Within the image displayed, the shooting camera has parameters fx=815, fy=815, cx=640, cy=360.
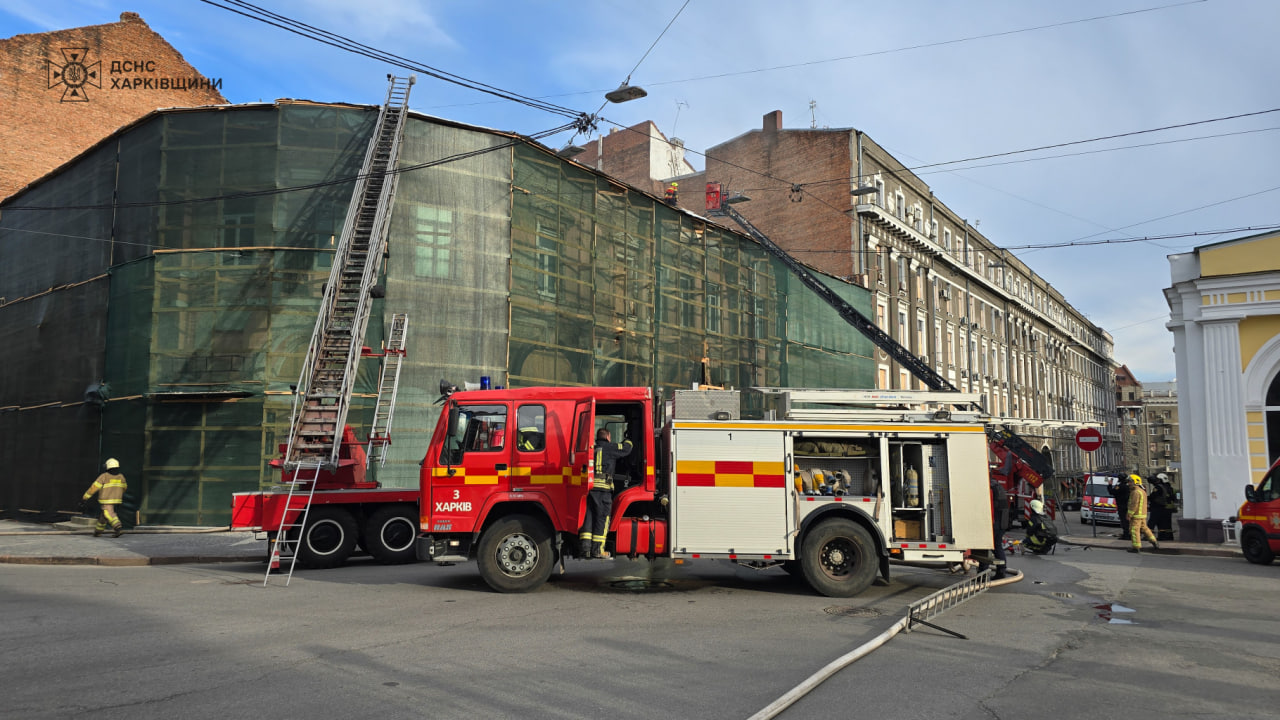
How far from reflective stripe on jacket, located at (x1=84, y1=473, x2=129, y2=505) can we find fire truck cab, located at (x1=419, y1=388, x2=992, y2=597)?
10936 mm

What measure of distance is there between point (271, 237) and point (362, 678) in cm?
1557

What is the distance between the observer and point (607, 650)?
6680mm

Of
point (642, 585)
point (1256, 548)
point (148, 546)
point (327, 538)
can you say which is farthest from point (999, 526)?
point (148, 546)

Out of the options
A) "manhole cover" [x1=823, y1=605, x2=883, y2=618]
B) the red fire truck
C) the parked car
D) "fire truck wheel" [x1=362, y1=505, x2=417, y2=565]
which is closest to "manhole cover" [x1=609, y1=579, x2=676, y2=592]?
the red fire truck

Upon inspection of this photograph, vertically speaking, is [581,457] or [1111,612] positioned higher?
[581,457]

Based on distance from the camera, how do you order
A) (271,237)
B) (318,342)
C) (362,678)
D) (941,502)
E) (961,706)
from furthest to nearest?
(271,237), (318,342), (941,502), (362,678), (961,706)

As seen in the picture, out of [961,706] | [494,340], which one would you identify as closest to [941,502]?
[961,706]

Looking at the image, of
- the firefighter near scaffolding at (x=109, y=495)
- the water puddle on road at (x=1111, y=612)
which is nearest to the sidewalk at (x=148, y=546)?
the firefighter near scaffolding at (x=109, y=495)

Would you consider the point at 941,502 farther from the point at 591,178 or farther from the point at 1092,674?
the point at 591,178

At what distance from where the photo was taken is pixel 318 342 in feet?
51.2

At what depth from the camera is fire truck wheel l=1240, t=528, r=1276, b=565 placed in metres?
14.2

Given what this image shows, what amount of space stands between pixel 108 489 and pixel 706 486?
13927 mm

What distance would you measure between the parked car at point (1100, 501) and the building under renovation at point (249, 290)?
16.6 metres

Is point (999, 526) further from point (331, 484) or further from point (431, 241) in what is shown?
point (431, 241)
